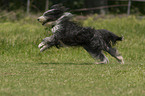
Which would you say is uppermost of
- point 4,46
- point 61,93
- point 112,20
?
point 61,93

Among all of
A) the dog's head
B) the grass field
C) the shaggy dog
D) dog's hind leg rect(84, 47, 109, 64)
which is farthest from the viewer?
dog's hind leg rect(84, 47, 109, 64)

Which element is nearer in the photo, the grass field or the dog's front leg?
the grass field

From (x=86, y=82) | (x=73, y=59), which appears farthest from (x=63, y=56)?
(x=86, y=82)

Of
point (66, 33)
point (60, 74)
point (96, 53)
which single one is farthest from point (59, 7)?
point (60, 74)

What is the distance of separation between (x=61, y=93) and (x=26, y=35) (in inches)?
282

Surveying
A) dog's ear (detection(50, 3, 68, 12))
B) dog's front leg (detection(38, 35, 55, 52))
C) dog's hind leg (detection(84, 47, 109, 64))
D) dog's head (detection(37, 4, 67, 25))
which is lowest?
dog's hind leg (detection(84, 47, 109, 64))

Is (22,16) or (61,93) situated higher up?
(61,93)

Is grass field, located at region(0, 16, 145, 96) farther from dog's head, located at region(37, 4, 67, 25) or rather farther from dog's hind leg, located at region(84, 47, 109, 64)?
dog's head, located at region(37, 4, 67, 25)

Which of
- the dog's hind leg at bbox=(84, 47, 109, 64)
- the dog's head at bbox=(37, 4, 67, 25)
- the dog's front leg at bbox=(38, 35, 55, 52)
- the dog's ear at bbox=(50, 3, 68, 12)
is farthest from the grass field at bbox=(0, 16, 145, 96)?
the dog's ear at bbox=(50, 3, 68, 12)

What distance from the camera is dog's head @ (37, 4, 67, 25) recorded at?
755cm

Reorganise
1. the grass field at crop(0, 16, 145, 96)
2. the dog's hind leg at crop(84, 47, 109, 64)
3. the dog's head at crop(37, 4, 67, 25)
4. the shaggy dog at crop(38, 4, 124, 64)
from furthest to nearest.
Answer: the dog's hind leg at crop(84, 47, 109, 64) → the dog's head at crop(37, 4, 67, 25) → the shaggy dog at crop(38, 4, 124, 64) → the grass field at crop(0, 16, 145, 96)

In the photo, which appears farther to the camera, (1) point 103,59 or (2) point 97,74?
(1) point 103,59

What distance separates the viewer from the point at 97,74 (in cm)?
617

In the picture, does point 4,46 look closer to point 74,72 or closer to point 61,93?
point 74,72
